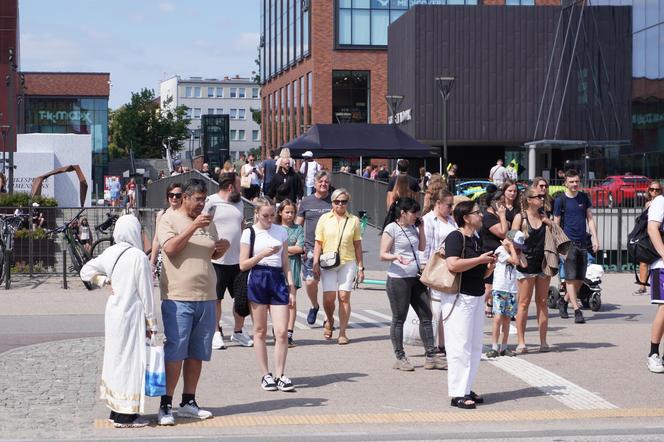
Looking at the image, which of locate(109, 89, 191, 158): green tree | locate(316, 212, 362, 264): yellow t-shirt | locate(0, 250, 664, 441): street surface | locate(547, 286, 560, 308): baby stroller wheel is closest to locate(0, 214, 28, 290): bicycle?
locate(0, 250, 664, 441): street surface

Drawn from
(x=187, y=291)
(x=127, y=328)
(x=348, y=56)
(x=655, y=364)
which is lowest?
(x=655, y=364)

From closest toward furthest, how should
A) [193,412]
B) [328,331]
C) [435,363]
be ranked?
[193,412]
[435,363]
[328,331]

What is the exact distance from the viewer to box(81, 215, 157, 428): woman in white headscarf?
27.6 ft

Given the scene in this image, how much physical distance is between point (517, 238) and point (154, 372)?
206 inches

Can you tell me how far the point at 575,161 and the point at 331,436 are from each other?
46617 mm

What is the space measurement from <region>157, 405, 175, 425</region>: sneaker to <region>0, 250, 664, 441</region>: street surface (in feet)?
0.21

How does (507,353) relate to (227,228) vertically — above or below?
below

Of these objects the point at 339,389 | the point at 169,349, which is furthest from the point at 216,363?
the point at 169,349

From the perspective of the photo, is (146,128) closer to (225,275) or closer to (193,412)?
(225,275)

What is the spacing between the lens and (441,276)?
9.53 m

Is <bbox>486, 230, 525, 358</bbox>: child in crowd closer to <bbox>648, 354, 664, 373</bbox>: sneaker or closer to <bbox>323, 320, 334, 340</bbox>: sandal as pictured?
<bbox>648, 354, 664, 373</bbox>: sneaker

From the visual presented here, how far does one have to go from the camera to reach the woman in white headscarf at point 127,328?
8.40m

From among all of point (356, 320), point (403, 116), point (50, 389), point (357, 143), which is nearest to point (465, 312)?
point (50, 389)

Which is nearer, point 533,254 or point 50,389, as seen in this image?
point 50,389
